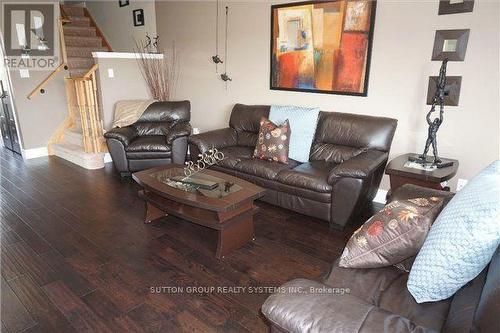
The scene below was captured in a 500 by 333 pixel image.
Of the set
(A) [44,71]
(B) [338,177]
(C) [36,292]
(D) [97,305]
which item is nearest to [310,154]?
(B) [338,177]

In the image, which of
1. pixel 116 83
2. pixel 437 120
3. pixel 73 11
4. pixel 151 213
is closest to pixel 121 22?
pixel 73 11

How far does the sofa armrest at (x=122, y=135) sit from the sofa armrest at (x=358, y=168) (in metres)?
2.56

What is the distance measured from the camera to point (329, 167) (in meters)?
3.08

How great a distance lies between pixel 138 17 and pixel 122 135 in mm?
2646

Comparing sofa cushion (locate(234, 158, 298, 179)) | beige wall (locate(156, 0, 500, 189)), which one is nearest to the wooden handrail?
beige wall (locate(156, 0, 500, 189))

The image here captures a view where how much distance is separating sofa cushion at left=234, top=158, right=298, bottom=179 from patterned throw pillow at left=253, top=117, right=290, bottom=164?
82 mm

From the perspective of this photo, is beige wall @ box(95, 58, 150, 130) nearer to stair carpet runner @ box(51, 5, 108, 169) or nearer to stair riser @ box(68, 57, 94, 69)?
stair carpet runner @ box(51, 5, 108, 169)

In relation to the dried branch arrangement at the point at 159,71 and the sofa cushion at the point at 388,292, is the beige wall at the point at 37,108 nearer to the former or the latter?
the dried branch arrangement at the point at 159,71

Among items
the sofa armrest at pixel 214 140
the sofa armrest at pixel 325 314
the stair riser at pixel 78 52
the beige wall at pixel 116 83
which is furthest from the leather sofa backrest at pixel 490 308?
the stair riser at pixel 78 52

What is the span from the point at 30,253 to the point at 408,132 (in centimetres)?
340

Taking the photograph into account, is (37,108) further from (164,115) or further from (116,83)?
(164,115)

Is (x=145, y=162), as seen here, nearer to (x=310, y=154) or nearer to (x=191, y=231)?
(x=191, y=231)

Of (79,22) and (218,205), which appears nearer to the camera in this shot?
(218,205)

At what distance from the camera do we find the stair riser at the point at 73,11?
5938 millimetres
